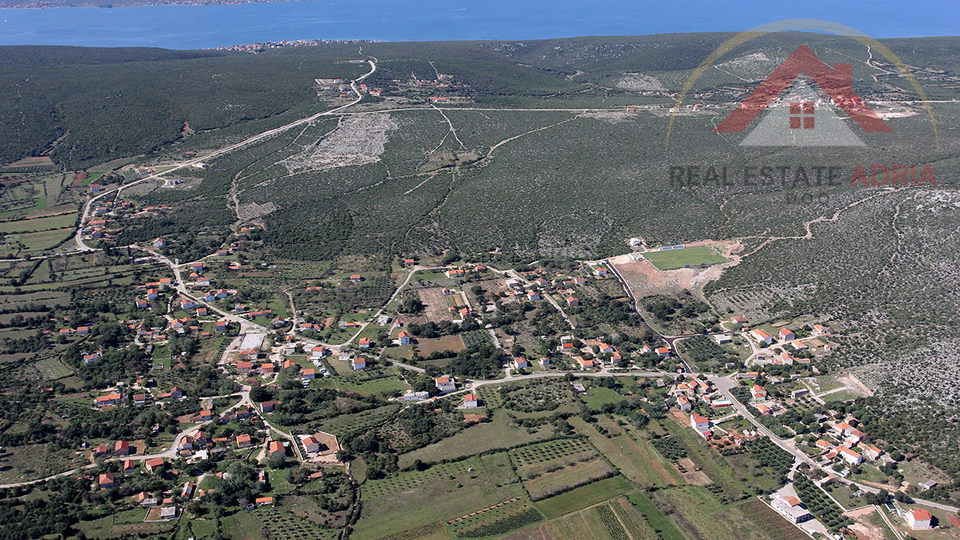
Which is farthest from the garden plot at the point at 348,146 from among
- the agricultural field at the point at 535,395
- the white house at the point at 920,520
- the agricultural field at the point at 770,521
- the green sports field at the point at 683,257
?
the white house at the point at 920,520

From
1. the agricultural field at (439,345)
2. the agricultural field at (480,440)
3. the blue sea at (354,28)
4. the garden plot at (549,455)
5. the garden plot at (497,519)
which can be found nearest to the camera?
the garden plot at (497,519)

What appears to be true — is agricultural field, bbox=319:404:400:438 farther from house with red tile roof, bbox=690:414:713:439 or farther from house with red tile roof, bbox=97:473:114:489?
house with red tile roof, bbox=690:414:713:439

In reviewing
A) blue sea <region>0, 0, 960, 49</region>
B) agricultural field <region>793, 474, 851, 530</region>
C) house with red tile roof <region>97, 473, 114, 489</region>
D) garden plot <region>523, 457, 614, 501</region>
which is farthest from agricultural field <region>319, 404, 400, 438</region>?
blue sea <region>0, 0, 960, 49</region>

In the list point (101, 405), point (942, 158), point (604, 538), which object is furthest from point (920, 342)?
point (101, 405)

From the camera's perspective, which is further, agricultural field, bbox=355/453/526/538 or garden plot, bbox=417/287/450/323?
garden plot, bbox=417/287/450/323

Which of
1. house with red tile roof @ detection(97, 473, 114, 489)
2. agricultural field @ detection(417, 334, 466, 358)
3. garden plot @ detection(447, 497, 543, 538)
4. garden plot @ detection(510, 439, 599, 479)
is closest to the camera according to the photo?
garden plot @ detection(447, 497, 543, 538)

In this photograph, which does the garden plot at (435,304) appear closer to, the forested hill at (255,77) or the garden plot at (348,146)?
the garden plot at (348,146)

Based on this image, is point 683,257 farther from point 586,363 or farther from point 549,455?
point 549,455

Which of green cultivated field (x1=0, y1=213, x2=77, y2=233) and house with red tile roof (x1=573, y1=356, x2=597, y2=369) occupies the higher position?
green cultivated field (x1=0, y1=213, x2=77, y2=233)

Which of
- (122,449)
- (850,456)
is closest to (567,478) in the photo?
(850,456)

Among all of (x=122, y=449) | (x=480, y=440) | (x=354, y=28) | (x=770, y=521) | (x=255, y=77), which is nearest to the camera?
(x=770, y=521)
